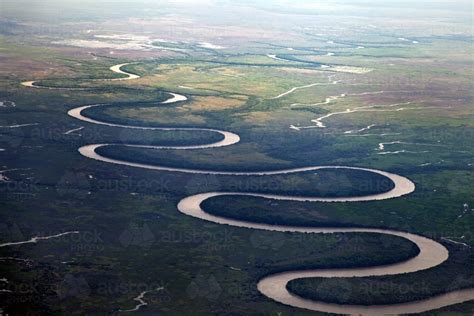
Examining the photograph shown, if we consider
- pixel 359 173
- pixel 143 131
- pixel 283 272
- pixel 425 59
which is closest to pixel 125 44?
pixel 425 59

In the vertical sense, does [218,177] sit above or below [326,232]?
below

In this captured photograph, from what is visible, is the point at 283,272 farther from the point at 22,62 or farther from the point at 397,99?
the point at 22,62

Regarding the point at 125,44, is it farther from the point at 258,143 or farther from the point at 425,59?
the point at 258,143

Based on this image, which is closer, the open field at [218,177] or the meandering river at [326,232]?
the meandering river at [326,232]

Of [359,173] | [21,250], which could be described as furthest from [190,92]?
[21,250]

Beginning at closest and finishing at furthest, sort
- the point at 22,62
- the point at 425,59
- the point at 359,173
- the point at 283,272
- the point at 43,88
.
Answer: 1. the point at 283,272
2. the point at 359,173
3. the point at 43,88
4. the point at 22,62
5. the point at 425,59

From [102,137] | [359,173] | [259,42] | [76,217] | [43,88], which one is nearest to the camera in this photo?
[76,217]

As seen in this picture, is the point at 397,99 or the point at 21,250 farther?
the point at 397,99

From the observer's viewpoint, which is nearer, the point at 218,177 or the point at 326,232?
the point at 326,232

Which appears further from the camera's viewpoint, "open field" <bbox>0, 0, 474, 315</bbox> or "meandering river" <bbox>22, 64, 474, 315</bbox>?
"open field" <bbox>0, 0, 474, 315</bbox>
